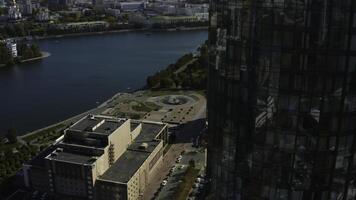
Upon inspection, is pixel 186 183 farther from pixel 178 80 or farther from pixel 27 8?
pixel 27 8

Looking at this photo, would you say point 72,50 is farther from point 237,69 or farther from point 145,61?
point 237,69

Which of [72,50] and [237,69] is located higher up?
[237,69]

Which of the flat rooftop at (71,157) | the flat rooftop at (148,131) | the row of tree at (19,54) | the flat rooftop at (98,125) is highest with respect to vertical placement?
the row of tree at (19,54)

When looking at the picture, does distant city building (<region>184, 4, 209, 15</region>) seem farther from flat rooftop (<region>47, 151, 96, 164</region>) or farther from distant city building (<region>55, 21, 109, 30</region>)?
flat rooftop (<region>47, 151, 96, 164</region>)

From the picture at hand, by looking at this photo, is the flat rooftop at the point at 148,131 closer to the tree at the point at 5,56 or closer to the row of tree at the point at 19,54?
the tree at the point at 5,56

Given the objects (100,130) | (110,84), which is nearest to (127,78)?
(110,84)

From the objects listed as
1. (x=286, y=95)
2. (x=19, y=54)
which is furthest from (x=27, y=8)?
(x=286, y=95)

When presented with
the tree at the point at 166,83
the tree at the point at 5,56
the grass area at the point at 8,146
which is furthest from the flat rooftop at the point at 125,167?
the tree at the point at 5,56
